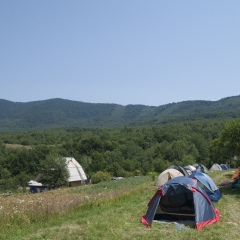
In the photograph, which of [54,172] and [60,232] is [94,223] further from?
[54,172]

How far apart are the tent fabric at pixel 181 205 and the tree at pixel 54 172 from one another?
1169 inches

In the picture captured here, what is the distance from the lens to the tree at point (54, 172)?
131 feet

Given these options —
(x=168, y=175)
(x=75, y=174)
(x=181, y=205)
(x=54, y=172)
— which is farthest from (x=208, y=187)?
(x=75, y=174)

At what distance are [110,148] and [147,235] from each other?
80976 millimetres

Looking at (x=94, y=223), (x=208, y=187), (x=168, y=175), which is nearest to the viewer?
(x=94, y=223)

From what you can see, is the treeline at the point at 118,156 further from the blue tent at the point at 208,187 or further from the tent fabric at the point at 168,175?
the blue tent at the point at 208,187

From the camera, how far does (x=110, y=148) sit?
89.7 metres

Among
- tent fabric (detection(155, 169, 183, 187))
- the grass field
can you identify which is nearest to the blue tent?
the grass field

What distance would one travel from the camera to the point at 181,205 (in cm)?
1180

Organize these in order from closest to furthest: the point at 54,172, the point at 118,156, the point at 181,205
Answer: the point at 181,205 < the point at 54,172 < the point at 118,156

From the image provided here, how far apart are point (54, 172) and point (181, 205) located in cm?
3031

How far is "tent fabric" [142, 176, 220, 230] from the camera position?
10352 mm

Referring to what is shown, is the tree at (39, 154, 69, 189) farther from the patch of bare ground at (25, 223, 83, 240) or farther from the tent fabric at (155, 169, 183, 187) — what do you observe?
the patch of bare ground at (25, 223, 83, 240)

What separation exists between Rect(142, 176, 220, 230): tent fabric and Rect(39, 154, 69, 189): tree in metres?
29.7
